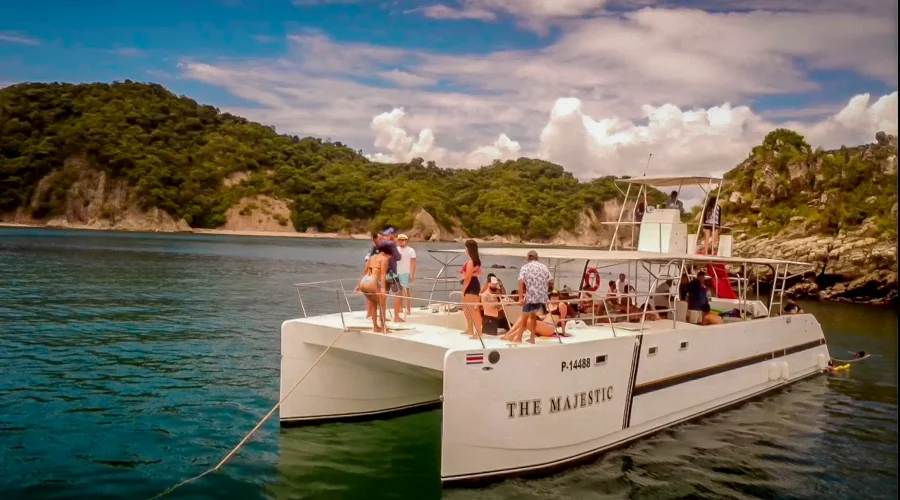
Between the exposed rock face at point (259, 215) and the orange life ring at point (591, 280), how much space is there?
427ft

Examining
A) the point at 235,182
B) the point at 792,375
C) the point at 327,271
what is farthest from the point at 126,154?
the point at 792,375

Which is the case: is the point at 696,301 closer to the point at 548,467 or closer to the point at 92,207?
the point at 548,467

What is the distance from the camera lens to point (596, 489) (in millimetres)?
8656

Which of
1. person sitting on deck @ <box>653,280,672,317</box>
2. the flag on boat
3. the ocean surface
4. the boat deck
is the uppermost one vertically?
person sitting on deck @ <box>653,280,672,317</box>

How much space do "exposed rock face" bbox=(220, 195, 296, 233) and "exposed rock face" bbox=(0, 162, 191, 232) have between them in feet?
58.2

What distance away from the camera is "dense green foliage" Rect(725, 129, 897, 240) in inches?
1731

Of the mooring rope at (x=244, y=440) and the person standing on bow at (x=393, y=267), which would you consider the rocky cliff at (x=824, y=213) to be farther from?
the mooring rope at (x=244, y=440)

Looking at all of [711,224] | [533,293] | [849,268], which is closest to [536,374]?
[533,293]

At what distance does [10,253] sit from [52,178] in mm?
83854

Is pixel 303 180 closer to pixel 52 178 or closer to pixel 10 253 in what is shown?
pixel 52 178

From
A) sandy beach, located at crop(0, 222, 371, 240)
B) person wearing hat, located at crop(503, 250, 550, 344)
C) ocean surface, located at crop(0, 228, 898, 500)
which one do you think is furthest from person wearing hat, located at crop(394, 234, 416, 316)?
sandy beach, located at crop(0, 222, 371, 240)

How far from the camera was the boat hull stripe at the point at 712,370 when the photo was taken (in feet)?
34.4

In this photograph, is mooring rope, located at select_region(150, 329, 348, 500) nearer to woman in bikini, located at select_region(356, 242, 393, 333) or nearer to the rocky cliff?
woman in bikini, located at select_region(356, 242, 393, 333)

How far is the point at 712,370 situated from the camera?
1225cm
